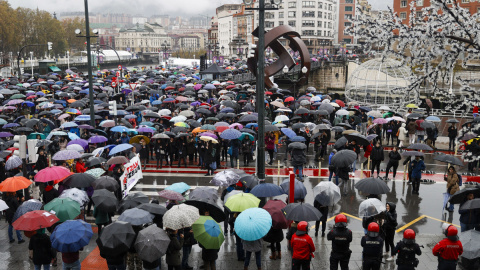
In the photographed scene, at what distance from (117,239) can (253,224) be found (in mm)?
2638

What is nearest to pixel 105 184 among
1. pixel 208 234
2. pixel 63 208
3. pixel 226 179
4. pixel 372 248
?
pixel 63 208

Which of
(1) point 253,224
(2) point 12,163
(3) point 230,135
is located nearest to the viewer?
(1) point 253,224

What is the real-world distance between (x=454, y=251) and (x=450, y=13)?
484 centimetres

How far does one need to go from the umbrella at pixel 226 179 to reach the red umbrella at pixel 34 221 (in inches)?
169

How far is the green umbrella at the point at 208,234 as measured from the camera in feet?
29.2

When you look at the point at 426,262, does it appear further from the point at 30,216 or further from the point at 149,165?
the point at 149,165

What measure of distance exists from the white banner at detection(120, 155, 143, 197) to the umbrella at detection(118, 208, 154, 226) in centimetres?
452

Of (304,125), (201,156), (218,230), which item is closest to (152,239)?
(218,230)

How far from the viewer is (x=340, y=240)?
8828mm

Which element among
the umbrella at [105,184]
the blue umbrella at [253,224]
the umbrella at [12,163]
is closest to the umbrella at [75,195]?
the umbrella at [105,184]

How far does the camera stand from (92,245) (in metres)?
11.5

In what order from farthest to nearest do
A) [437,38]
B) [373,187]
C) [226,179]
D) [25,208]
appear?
[226,179]
[373,187]
[25,208]
[437,38]

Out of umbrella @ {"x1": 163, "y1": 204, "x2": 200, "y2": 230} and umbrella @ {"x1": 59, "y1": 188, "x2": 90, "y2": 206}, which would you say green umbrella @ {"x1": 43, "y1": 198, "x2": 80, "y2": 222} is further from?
umbrella @ {"x1": 163, "y1": 204, "x2": 200, "y2": 230}

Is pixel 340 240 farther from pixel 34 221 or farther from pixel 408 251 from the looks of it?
pixel 34 221
